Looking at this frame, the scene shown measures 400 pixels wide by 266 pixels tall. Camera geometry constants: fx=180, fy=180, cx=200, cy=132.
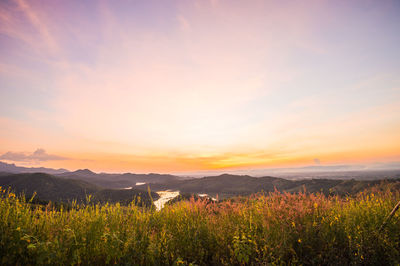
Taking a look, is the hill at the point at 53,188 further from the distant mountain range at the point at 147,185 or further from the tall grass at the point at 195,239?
the tall grass at the point at 195,239

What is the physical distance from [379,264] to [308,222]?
65.8 inches

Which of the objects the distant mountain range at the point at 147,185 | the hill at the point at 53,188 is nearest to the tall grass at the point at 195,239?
the distant mountain range at the point at 147,185

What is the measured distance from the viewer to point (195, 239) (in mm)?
4891

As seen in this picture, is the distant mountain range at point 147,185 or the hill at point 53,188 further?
the hill at point 53,188

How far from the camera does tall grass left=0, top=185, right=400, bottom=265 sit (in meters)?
3.82

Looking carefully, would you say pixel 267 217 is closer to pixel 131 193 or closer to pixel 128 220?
pixel 128 220

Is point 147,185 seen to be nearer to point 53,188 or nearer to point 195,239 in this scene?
point 53,188

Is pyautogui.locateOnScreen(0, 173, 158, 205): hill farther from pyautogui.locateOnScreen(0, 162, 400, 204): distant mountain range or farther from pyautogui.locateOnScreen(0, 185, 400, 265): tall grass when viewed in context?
pyautogui.locateOnScreen(0, 185, 400, 265): tall grass

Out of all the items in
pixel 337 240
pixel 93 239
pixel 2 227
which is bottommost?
pixel 337 240

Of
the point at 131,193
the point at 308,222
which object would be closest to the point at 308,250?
the point at 308,222

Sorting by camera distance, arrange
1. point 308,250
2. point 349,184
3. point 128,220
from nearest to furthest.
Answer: point 308,250 < point 128,220 < point 349,184

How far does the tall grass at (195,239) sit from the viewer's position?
12.5ft

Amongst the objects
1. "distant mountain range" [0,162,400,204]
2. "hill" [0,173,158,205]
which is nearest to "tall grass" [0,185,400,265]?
"distant mountain range" [0,162,400,204]

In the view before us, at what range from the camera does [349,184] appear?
35969 mm
